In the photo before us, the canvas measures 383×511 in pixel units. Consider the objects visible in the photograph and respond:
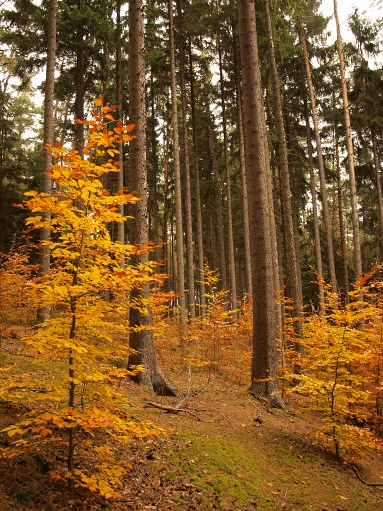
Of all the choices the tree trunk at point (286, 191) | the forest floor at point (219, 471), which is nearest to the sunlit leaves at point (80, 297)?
the forest floor at point (219, 471)

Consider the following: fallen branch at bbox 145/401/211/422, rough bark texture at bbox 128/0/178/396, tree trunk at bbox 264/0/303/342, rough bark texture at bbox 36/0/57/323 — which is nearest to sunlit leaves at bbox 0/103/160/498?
fallen branch at bbox 145/401/211/422

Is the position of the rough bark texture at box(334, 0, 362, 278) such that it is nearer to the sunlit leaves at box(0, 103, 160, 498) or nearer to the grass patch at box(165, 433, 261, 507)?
the grass patch at box(165, 433, 261, 507)

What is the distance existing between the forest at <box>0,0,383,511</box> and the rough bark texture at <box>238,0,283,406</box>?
3 centimetres

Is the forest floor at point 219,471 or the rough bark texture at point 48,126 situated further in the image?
the rough bark texture at point 48,126

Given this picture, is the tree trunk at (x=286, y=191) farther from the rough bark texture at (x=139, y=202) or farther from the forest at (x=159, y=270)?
the rough bark texture at (x=139, y=202)

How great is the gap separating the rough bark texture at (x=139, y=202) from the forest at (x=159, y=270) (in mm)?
37

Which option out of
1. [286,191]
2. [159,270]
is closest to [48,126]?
[286,191]

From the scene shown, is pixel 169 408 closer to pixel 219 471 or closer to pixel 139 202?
pixel 219 471

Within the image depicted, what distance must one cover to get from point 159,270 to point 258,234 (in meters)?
20.0

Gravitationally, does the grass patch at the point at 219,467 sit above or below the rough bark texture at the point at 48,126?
below

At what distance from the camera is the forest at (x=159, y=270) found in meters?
3.29

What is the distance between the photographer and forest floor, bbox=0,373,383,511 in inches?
121

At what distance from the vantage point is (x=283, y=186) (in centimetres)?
1128

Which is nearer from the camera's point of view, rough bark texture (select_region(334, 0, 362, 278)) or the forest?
the forest
